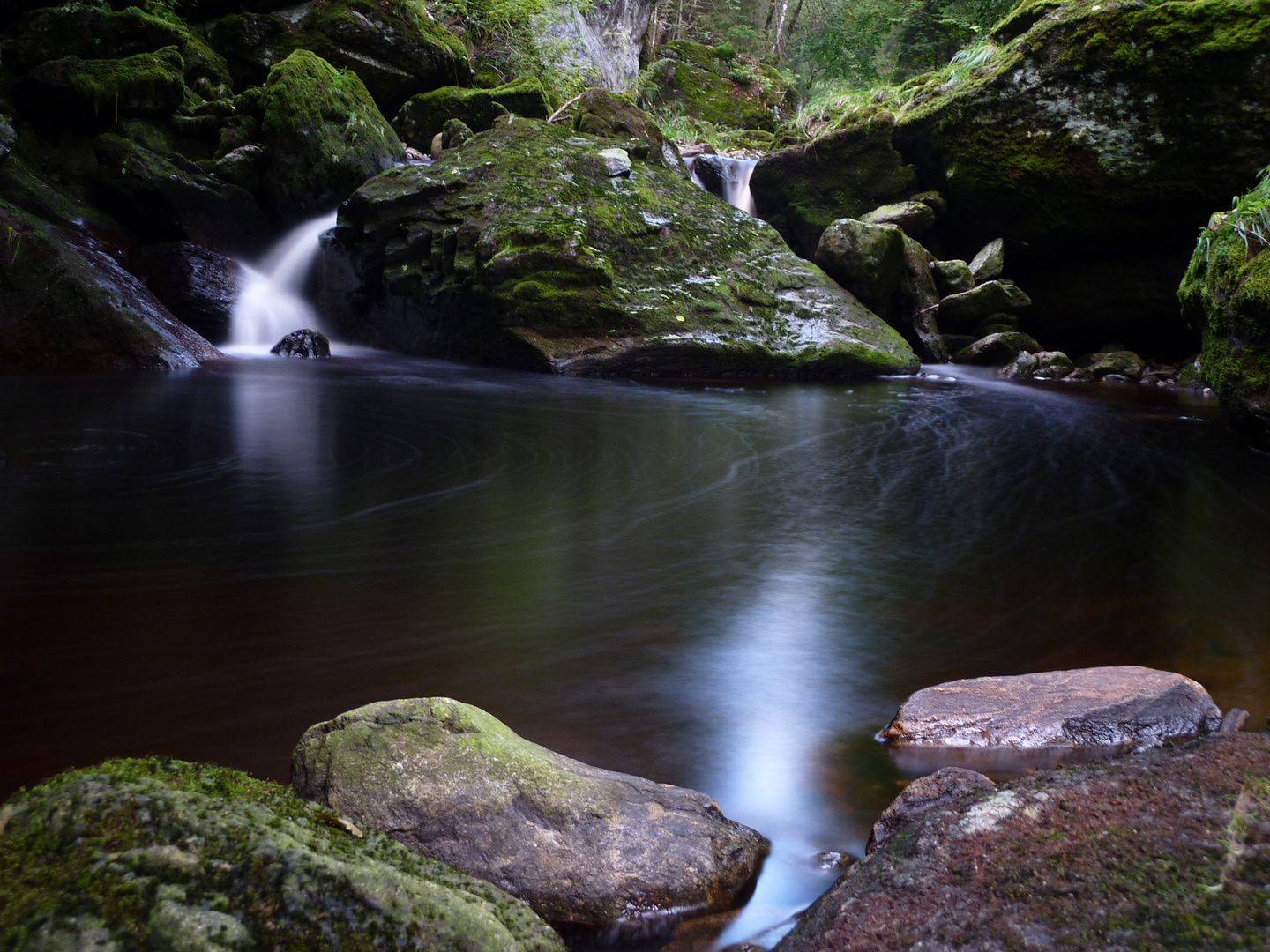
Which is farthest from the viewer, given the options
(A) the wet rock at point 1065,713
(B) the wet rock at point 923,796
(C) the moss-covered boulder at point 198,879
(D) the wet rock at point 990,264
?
(D) the wet rock at point 990,264

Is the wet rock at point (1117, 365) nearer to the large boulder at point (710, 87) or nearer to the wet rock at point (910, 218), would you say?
the wet rock at point (910, 218)

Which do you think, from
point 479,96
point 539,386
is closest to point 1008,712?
point 539,386

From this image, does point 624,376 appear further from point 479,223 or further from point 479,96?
point 479,96

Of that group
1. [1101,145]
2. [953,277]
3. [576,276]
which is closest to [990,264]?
[953,277]

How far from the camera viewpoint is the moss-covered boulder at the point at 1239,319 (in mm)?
5652

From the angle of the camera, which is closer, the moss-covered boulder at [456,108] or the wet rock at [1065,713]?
the wet rock at [1065,713]

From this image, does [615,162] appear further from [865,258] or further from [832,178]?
[832,178]

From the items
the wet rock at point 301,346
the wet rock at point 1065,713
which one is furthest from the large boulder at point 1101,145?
the wet rock at point 1065,713

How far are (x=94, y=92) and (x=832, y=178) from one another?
11829mm

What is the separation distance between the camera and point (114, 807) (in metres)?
0.99

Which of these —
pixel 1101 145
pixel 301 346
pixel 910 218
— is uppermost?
pixel 1101 145

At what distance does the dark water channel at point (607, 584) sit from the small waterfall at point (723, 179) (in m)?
10.9

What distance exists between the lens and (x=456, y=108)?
1451 cm

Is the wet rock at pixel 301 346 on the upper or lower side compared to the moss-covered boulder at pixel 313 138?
lower
